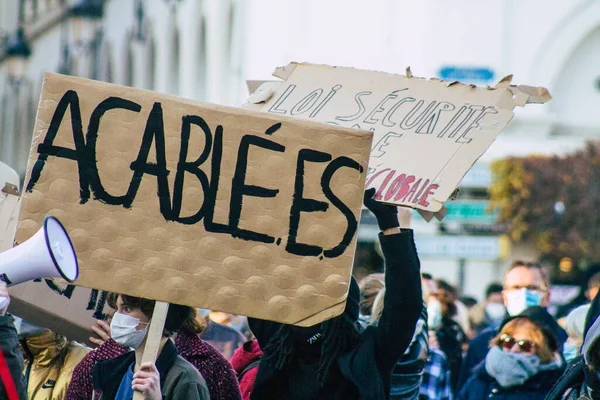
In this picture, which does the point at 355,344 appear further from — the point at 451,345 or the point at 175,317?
the point at 451,345

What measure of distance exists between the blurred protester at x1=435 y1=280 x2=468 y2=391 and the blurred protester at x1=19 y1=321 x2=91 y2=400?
3605 millimetres

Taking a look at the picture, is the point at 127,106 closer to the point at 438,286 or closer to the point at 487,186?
the point at 438,286

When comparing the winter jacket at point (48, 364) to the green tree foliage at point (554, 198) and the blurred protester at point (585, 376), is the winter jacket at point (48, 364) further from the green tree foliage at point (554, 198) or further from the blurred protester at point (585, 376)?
the green tree foliage at point (554, 198)

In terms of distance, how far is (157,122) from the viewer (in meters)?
4.52

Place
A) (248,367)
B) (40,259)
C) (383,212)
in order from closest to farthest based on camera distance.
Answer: (40,259) → (383,212) → (248,367)

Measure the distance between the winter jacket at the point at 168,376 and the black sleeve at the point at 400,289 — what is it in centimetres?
73

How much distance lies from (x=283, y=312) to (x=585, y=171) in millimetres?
24742

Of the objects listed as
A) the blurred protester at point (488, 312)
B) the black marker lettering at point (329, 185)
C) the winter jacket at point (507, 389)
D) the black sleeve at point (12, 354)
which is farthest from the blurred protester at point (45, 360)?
the blurred protester at point (488, 312)

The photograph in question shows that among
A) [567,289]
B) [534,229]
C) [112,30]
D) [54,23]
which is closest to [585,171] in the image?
[534,229]

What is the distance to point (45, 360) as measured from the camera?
20.2 feet

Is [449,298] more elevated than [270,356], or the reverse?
[270,356]

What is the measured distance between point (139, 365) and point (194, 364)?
480mm

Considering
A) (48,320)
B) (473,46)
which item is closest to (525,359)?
(48,320)

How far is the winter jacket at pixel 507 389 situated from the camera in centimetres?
677
